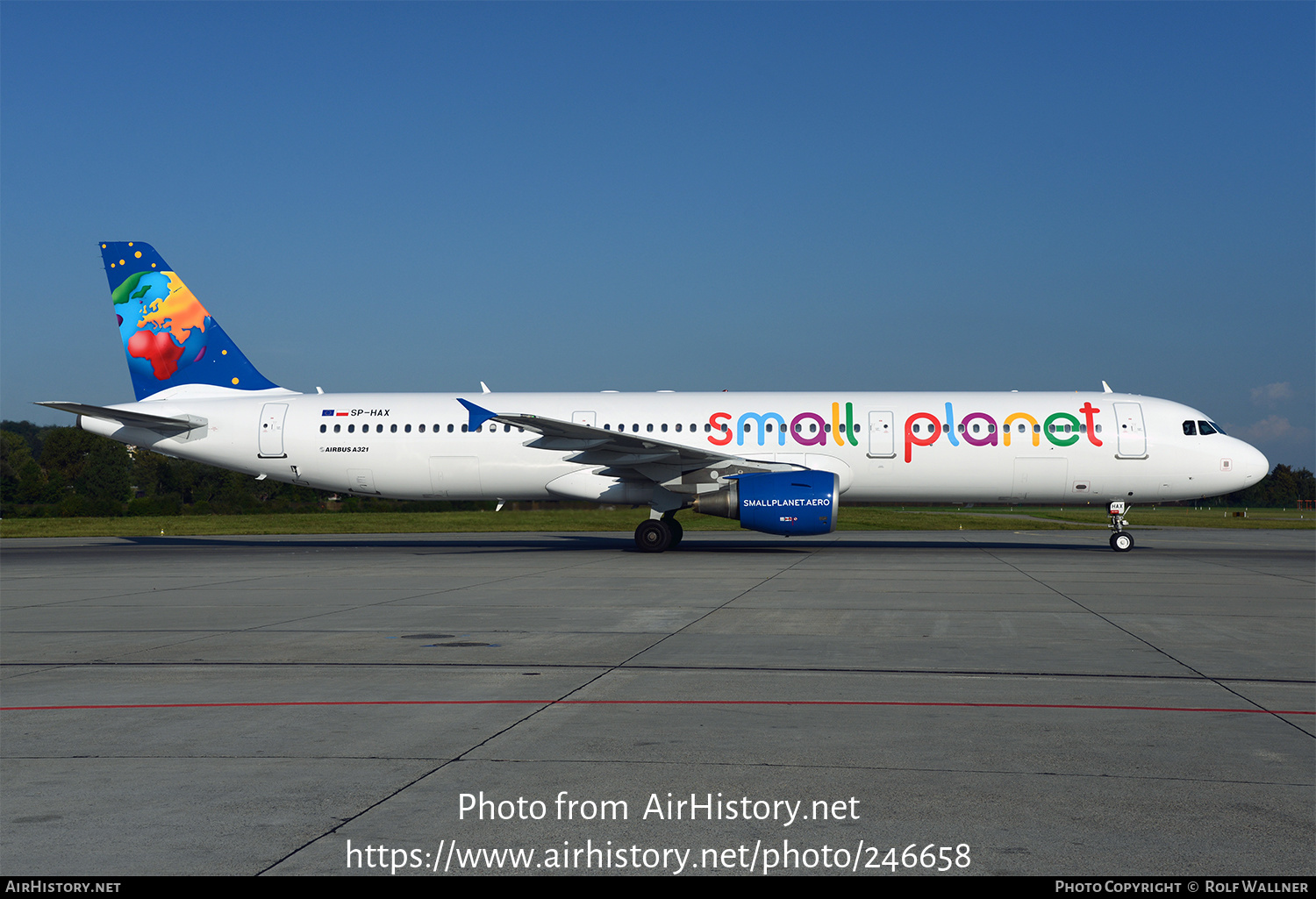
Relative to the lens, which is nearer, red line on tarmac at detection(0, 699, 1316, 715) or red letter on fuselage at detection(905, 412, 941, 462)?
red line on tarmac at detection(0, 699, 1316, 715)

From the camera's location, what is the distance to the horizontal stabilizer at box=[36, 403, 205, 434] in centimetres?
2288

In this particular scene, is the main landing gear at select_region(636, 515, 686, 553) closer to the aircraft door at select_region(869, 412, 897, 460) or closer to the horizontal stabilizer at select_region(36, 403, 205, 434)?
the aircraft door at select_region(869, 412, 897, 460)

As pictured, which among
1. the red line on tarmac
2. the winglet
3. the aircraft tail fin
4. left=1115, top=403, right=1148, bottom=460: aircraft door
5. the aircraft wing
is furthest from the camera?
the aircraft tail fin

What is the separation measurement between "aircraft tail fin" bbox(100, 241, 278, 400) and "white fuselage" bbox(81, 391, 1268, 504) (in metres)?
0.89

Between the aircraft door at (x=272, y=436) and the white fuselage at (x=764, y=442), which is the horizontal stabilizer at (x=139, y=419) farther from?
the aircraft door at (x=272, y=436)

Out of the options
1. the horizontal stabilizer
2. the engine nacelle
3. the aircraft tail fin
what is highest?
the aircraft tail fin

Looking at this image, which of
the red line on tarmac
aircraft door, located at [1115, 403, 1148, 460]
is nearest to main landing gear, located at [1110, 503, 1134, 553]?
aircraft door, located at [1115, 403, 1148, 460]

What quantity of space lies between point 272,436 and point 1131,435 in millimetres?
20181

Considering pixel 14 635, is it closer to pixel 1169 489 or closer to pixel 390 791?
pixel 390 791

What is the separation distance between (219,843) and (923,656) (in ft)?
21.4

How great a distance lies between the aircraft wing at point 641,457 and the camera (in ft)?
68.0

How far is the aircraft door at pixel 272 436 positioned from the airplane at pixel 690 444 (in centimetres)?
3

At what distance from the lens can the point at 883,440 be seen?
22234 mm
